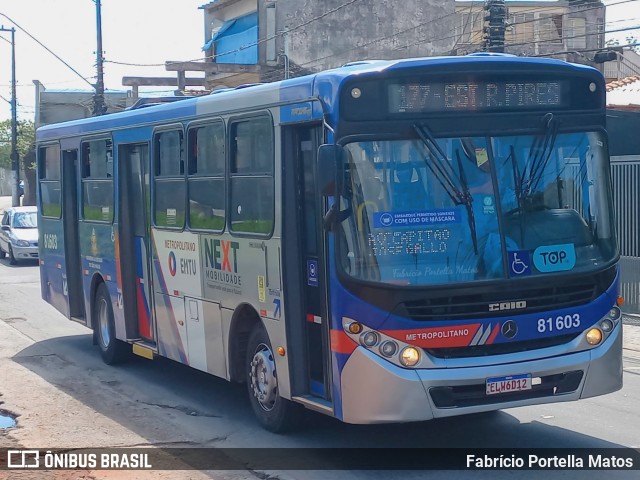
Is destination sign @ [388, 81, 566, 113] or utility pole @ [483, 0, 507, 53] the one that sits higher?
utility pole @ [483, 0, 507, 53]

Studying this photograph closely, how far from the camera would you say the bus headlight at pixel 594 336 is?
24.8 ft

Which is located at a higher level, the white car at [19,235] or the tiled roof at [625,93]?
the tiled roof at [625,93]

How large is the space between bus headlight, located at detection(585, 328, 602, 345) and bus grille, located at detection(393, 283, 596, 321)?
0.76 ft

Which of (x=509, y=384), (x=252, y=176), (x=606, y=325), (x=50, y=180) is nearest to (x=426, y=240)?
(x=509, y=384)

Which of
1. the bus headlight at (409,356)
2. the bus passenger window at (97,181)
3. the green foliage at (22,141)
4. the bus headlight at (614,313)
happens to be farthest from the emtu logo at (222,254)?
the green foliage at (22,141)

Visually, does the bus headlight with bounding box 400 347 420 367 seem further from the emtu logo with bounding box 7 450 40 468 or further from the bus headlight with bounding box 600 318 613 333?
the emtu logo with bounding box 7 450 40 468

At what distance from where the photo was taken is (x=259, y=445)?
27.3 feet

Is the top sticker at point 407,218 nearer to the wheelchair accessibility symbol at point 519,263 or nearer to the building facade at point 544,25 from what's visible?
the wheelchair accessibility symbol at point 519,263

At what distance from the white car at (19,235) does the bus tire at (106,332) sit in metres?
15.8

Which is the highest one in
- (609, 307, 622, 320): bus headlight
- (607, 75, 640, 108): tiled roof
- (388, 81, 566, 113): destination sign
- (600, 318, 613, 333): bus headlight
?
(607, 75, 640, 108): tiled roof

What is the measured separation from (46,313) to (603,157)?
1268cm

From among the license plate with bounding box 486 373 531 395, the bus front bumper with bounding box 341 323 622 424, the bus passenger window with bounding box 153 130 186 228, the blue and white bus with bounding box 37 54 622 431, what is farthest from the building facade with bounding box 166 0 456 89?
the license plate with bounding box 486 373 531 395

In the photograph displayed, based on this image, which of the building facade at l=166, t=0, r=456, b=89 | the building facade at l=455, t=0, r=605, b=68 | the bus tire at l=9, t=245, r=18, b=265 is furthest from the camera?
the building facade at l=455, t=0, r=605, b=68

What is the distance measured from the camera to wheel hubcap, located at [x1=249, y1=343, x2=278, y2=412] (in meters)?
8.54
